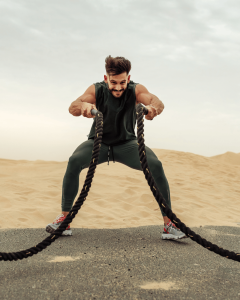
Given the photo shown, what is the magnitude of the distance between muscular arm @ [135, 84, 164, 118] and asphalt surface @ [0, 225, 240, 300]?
4.07ft

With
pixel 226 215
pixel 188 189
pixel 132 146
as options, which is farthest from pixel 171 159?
pixel 132 146

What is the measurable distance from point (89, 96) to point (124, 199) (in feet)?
9.09

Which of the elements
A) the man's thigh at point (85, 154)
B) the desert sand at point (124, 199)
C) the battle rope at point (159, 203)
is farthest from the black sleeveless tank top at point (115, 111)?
the desert sand at point (124, 199)

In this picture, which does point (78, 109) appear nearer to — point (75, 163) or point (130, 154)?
point (75, 163)

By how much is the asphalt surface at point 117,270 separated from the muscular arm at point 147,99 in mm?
1242

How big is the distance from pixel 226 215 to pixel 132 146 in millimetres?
3096

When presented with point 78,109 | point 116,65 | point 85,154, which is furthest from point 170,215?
point 116,65

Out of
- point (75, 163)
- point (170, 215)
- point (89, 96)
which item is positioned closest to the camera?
point (170, 215)

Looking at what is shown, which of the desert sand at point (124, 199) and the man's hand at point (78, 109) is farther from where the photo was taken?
the desert sand at point (124, 199)

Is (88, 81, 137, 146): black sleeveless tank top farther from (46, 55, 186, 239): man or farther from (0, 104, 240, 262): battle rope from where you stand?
(0, 104, 240, 262): battle rope

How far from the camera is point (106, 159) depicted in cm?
302

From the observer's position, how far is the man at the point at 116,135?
285 cm

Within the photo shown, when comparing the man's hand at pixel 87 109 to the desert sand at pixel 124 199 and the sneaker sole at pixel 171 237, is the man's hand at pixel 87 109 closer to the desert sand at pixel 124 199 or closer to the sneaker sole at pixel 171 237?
the sneaker sole at pixel 171 237

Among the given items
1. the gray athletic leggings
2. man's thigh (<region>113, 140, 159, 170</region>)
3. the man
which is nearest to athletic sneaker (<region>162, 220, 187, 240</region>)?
the man
